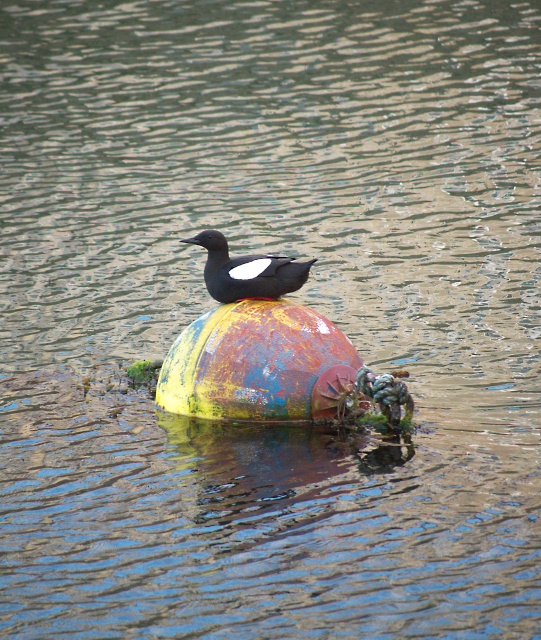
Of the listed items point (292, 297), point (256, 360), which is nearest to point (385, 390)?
point (256, 360)

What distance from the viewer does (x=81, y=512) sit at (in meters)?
6.76

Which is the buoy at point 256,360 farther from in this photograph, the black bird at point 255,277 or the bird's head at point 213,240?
the bird's head at point 213,240

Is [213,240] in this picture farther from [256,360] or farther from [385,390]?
[385,390]

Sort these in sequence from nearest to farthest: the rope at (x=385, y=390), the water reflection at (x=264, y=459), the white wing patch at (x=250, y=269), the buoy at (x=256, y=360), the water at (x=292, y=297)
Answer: the water at (x=292, y=297) → the water reflection at (x=264, y=459) → the rope at (x=385, y=390) → the buoy at (x=256, y=360) → the white wing patch at (x=250, y=269)

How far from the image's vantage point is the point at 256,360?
7988mm

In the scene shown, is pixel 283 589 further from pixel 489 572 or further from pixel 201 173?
pixel 201 173

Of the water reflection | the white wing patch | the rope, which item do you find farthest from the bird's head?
the rope

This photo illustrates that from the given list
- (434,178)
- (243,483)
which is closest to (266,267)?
(243,483)

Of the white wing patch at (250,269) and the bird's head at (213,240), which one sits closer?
the white wing patch at (250,269)

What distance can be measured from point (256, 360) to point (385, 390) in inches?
48.7

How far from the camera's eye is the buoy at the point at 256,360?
315 inches

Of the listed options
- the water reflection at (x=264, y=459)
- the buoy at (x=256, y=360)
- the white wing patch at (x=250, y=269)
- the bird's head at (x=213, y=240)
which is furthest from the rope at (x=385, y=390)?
the bird's head at (x=213, y=240)

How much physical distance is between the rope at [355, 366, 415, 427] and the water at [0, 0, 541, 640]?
1.20ft

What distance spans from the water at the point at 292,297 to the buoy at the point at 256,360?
0.29 meters
